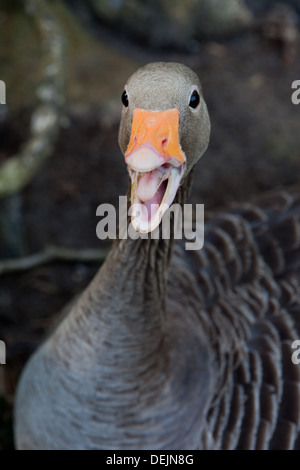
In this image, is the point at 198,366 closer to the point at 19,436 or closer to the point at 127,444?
the point at 127,444

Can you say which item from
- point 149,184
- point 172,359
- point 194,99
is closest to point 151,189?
point 149,184

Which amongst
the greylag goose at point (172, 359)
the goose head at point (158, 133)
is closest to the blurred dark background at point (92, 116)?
the greylag goose at point (172, 359)

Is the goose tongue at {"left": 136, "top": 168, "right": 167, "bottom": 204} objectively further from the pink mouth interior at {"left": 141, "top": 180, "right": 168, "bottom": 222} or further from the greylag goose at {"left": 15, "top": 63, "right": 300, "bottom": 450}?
the greylag goose at {"left": 15, "top": 63, "right": 300, "bottom": 450}

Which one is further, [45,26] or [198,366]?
[45,26]

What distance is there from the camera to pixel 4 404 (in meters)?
2.70

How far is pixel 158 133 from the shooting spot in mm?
1330

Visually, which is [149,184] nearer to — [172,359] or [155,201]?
[155,201]

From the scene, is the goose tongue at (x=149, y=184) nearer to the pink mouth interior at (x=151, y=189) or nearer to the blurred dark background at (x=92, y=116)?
the pink mouth interior at (x=151, y=189)

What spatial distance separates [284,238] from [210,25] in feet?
8.00

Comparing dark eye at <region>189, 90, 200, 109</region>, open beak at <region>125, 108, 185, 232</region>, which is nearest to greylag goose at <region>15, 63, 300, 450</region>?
dark eye at <region>189, 90, 200, 109</region>

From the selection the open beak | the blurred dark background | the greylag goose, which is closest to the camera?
the open beak

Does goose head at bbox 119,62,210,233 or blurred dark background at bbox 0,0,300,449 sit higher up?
blurred dark background at bbox 0,0,300,449

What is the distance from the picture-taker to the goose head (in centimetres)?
129
